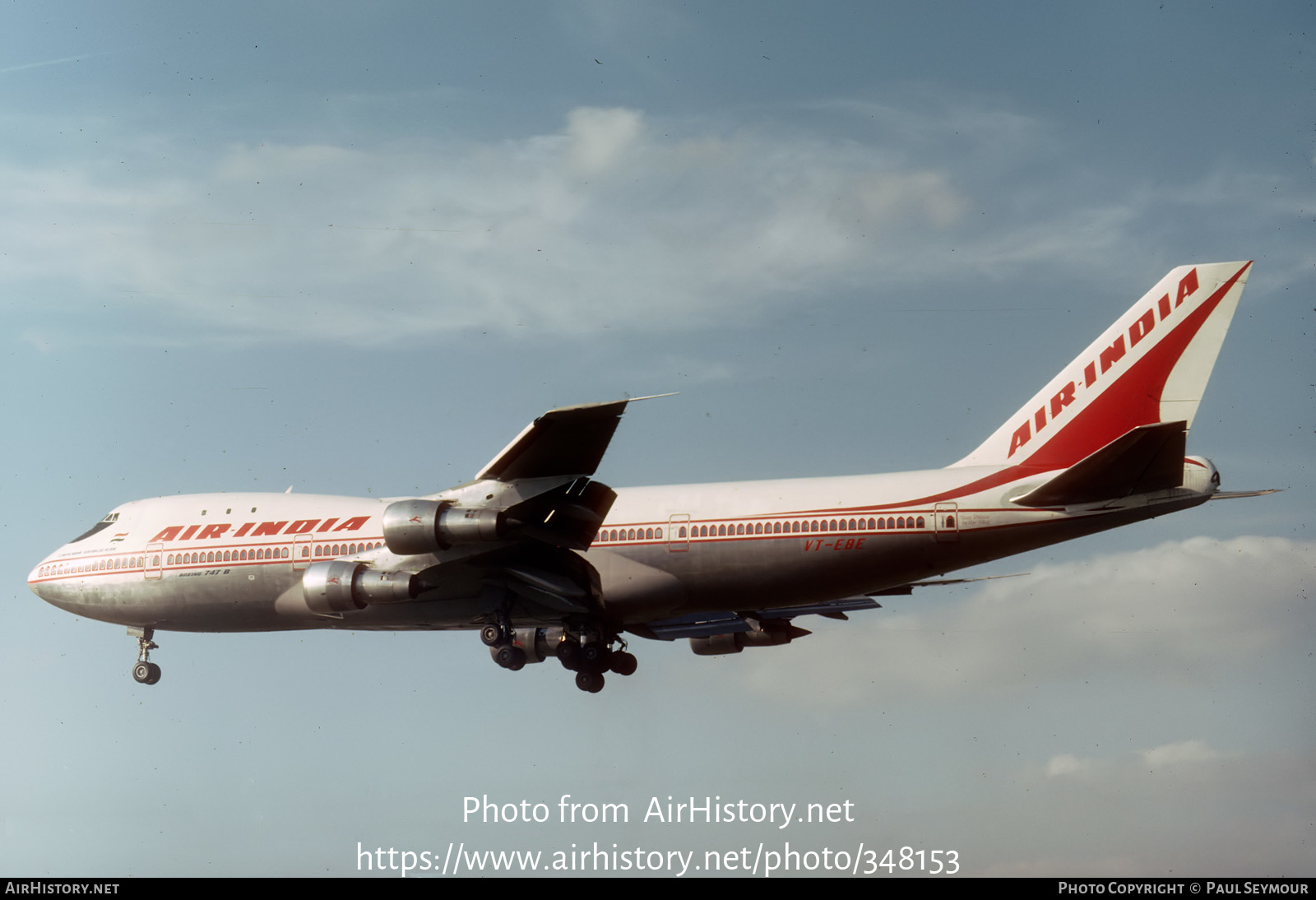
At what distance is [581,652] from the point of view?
105ft

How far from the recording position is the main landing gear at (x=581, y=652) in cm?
3091

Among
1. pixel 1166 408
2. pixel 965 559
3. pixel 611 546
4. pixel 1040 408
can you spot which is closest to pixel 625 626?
pixel 611 546

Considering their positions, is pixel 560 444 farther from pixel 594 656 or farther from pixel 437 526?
pixel 594 656

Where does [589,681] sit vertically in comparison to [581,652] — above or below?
below

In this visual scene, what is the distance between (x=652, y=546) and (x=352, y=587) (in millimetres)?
6886

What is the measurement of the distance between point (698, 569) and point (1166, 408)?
1075 cm

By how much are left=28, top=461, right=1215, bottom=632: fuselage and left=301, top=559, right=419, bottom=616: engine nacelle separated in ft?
1.77

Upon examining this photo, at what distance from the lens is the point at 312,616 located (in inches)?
1272

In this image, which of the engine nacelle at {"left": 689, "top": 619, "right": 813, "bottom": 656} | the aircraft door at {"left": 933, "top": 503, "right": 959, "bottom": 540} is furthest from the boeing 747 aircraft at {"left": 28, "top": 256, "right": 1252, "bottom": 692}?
the engine nacelle at {"left": 689, "top": 619, "right": 813, "bottom": 656}

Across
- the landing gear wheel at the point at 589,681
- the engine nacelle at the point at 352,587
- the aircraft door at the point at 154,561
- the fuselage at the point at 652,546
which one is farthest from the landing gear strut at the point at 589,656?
the aircraft door at the point at 154,561

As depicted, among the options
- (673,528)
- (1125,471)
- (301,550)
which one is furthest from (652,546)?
(1125,471)

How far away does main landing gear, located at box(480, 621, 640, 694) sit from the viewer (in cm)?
3091

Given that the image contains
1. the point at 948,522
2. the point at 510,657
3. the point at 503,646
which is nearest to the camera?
the point at 948,522

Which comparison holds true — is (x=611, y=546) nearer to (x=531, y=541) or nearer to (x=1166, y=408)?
(x=531, y=541)
